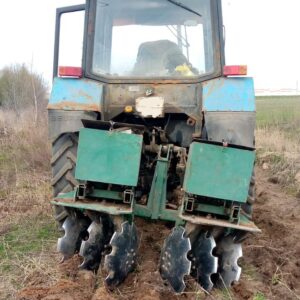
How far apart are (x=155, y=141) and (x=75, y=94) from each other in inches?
29.9

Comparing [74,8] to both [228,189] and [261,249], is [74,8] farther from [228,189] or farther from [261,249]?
[261,249]

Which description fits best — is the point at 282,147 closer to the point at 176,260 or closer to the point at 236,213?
the point at 236,213

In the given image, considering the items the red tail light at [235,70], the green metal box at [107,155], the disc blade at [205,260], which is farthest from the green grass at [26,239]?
the red tail light at [235,70]

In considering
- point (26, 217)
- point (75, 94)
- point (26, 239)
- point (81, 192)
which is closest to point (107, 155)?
point (81, 192)

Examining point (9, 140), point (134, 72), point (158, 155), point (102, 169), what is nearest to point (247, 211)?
point (158, 155)

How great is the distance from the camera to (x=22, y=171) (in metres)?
7.70

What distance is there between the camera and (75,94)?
3.61 m

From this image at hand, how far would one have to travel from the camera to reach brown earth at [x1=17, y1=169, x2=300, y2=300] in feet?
9.52

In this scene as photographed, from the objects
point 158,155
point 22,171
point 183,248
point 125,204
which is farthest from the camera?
point 22,171

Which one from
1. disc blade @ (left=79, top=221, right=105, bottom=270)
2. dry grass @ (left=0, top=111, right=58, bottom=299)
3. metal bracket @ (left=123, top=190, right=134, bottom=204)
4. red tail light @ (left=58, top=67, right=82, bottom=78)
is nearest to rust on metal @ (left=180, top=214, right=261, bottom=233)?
metal bracket @ (left=123, top=190, right=134, bottom=204)

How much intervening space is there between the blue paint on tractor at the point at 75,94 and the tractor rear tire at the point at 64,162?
0.79 ft

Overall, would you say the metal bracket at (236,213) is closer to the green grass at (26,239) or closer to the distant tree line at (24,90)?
the green grass at (26,239)

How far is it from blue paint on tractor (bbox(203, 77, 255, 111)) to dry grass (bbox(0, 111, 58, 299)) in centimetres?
169

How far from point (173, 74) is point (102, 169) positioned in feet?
3.81
